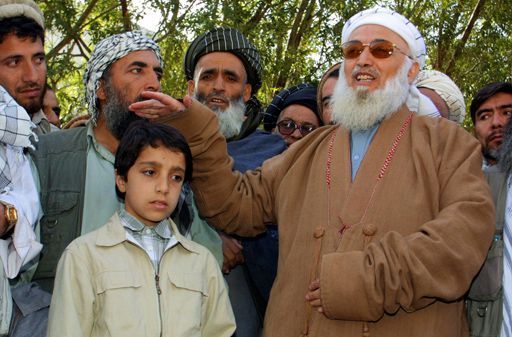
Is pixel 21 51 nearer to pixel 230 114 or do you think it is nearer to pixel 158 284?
pixel 230 114

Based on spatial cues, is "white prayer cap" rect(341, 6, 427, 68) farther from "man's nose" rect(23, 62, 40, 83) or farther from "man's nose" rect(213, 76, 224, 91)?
"man's nose" rect(23, 62, 40, 83)

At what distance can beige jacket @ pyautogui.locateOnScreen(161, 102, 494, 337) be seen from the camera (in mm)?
3123

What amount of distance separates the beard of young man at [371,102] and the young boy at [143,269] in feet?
2.70

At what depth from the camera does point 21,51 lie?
4188 millimetres

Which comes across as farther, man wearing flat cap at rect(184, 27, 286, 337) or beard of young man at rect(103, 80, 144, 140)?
man wearing flat cap at rect(184, 27, 286, 337)

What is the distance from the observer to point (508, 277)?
346 centimetres

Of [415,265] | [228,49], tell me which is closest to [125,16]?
[228,49]

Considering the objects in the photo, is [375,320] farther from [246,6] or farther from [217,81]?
[246,6]

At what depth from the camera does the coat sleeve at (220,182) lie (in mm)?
3801

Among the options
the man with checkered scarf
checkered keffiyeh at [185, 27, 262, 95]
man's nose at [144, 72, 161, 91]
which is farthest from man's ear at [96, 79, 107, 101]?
checkered keffiyeh at [185, 27, 262, 95]

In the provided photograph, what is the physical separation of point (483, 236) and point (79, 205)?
1.97 m

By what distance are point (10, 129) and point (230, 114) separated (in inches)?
72.1

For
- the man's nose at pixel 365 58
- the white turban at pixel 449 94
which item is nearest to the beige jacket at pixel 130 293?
the man's nose at pixel 365 58

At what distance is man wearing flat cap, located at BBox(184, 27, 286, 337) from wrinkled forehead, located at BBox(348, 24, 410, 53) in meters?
1.12
